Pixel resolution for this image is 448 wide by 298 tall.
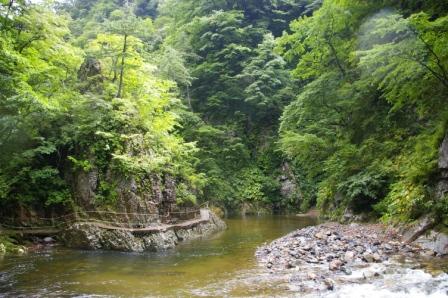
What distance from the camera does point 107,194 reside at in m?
18.7

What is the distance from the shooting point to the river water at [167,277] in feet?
31.5

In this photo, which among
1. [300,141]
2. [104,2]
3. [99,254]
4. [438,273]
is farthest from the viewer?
[104,2]

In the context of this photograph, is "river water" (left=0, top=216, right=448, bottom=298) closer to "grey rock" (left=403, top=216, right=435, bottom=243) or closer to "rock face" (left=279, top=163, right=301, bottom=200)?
"grey rock" (left=403, top=216, right=435, bottom=243)

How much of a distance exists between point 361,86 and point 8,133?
1537 cm

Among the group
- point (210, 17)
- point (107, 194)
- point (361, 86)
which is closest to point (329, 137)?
point (361, 86)

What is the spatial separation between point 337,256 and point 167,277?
205 inches

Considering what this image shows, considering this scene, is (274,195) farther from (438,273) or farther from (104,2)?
(104,2)

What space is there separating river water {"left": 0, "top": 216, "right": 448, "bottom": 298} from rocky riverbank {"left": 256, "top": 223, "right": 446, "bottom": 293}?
1.35 ft

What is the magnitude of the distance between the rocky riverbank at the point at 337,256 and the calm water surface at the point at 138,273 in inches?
33.8

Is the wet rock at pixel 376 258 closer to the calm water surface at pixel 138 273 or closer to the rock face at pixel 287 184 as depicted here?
the calm water surface at pixel 138 273

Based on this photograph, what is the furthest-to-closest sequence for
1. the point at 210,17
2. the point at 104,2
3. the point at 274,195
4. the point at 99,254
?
the point at 104,2 < the point at 210,17 < the point at 274,195 < the point at 99,254

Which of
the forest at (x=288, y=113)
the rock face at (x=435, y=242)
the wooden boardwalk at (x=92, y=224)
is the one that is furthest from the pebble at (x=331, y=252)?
the wooden boardwalk at (x=92, y=224)

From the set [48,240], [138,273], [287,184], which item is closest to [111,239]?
[48,240]

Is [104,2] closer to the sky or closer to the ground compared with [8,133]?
closer to the sky
